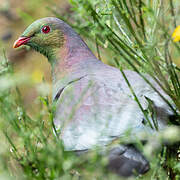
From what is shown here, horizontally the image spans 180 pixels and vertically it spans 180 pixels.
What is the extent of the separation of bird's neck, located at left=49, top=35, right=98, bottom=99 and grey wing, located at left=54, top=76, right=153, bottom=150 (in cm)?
33

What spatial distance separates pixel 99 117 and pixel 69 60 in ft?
2.17

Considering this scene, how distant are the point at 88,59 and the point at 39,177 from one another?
3.11 ft

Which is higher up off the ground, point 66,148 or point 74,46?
point 74,46

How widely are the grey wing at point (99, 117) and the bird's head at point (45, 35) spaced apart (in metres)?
0.57

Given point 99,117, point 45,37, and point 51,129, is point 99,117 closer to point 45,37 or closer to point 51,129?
point 51,129

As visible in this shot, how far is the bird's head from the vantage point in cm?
183

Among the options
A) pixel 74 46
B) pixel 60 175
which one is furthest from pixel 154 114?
pixel 74 46

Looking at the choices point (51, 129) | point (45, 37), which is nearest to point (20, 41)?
point (45, 37)

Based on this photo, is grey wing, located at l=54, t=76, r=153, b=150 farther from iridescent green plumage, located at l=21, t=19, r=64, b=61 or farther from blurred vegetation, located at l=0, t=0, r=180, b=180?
iridescent green plumage, located at l=21, t=19, r=64, b=61

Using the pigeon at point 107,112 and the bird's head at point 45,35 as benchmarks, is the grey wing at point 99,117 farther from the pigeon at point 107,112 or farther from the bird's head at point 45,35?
the bird's head at point 45,35

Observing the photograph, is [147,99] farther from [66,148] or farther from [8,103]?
[8,103]

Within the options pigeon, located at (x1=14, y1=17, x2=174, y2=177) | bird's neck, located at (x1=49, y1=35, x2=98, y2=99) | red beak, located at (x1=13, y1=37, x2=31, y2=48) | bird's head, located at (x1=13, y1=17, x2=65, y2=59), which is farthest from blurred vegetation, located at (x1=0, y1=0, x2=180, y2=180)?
red beak, located at (x1=13, y1=37, x2=31, y2=48)

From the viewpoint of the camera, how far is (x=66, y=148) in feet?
3.88

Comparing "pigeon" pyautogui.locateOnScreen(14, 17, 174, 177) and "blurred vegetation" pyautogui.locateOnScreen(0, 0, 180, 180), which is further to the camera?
"pigeon" pyautogui.locateOnScreen(14, 17, 174, 177)
